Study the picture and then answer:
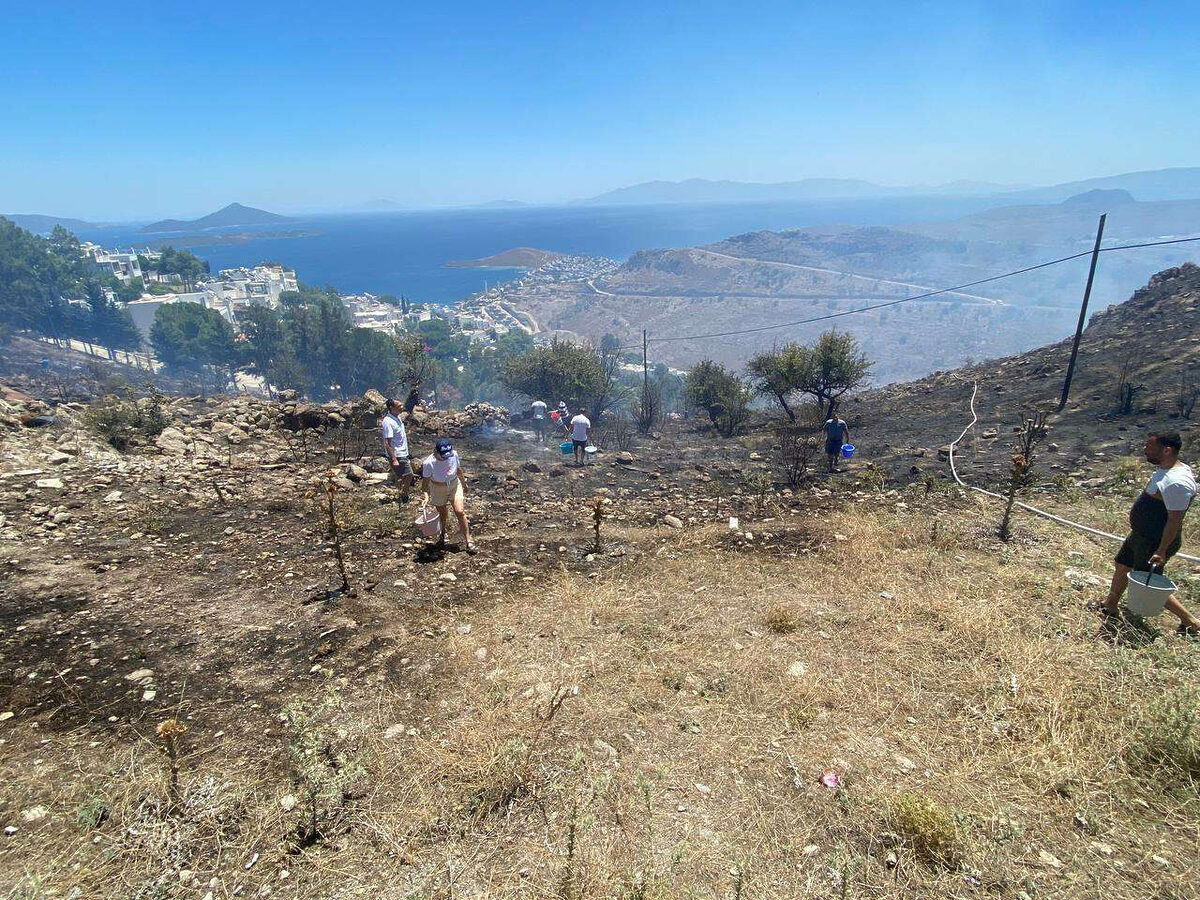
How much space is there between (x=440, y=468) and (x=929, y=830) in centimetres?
514

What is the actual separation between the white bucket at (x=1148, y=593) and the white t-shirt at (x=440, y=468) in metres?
6.14

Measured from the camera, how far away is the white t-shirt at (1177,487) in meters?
3.98

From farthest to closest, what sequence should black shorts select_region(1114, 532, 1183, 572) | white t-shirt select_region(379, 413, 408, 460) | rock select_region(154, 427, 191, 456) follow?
1. rock select_region(154, 427, 191, 456)
2. white t-shirt select_region(379, 413, 408, 460)
3. black shorts select_region(1114, 532, 1183, 572)

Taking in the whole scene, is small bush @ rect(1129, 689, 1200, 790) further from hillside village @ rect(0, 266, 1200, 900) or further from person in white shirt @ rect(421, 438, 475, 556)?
person in white shirt @ rect(421, 438, 475, 556)

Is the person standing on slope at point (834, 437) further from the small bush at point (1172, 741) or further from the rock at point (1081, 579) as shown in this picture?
the small bush at point (1172, 741)

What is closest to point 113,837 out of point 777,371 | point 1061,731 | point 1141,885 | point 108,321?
point 1141,885

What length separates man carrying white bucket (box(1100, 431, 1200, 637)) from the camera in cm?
400

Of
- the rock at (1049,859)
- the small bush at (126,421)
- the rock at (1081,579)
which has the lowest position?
the rock at (1081,579)

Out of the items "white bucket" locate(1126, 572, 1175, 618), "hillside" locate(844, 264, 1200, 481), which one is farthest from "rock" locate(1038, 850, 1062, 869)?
"hillside" locate(844, 264, 1200, 481)

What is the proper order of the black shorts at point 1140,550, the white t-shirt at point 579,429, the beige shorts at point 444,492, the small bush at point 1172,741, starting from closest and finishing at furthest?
the small bush at point 1172,741 → the black shorts at point 1140,550 → the beige shorts at point 444,492 → the white t-shirt at point 579,429

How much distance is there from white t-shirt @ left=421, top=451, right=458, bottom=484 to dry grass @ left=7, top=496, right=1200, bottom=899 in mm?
1777

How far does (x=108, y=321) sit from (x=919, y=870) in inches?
2870

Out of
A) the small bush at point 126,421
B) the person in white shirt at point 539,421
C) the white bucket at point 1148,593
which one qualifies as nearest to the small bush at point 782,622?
the white bucket at point 1148,593

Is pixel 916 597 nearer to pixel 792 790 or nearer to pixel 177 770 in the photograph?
pixel 792 790
